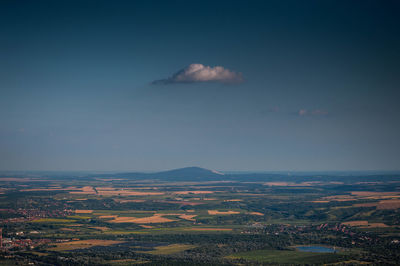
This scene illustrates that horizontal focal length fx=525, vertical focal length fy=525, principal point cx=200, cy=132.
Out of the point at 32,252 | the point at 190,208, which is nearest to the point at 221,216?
the point at 190,208

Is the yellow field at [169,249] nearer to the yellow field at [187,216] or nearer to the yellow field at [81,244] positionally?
the yellow field at [81,244]

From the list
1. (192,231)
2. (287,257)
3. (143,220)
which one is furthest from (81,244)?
(287,257)

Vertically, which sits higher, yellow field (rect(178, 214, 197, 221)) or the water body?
yellow field (rect(178, 214, 197, 221))

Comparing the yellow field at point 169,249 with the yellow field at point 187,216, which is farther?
the yellow field at point 187,216

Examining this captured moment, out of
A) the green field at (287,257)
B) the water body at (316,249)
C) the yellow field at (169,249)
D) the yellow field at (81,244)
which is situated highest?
the yellow field at (81,244)

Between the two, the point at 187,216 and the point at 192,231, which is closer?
the point at 192,231

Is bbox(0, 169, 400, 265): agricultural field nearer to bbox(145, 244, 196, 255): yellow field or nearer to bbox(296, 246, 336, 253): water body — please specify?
bbox(145, 244, 196, 255): yellow field

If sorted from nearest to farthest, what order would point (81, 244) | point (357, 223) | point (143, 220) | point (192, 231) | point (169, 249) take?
point (169, 249)
point (81, 244)
point (192, 231)
point (357, 223)
point (143, 220)

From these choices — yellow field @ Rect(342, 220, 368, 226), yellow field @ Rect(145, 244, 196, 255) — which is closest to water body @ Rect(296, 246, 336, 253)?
yellow field @ Rect(145, 244, 196, 255)

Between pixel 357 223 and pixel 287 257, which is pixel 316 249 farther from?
pixel 357 223

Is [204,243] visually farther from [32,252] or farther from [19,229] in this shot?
[19,229]

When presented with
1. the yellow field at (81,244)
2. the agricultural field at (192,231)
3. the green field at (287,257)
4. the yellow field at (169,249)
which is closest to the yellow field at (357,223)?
the agricultural field at (192,231)

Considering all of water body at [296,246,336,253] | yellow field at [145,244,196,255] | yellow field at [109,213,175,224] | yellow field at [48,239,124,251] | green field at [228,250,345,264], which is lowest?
green field at [228,250,345,264]
